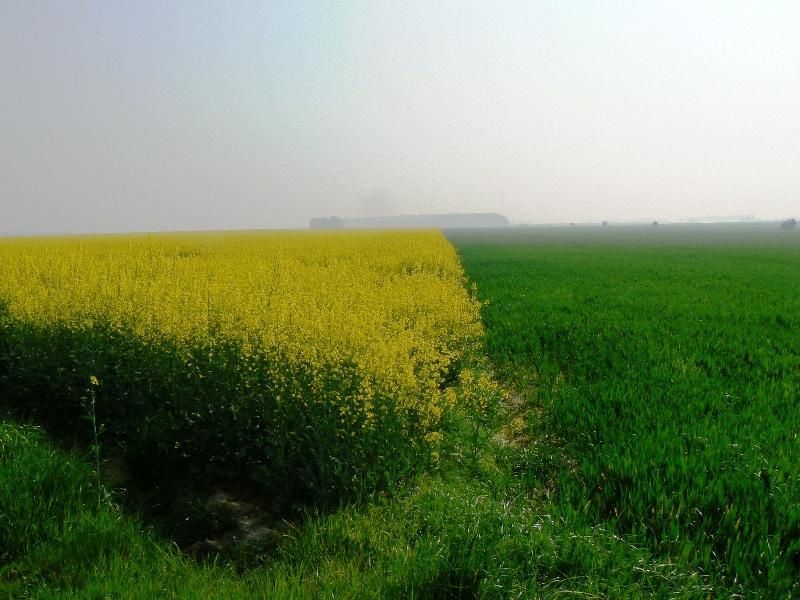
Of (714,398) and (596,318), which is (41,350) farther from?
(596,318)

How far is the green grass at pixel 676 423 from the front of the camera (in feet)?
10.6

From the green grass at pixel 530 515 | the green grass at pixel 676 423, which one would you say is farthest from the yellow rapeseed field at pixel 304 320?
the green grass at pixel 676 423

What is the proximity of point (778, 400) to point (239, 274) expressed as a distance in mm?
9499

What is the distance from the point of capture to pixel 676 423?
15.9ft

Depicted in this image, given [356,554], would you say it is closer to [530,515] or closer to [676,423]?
[530,515]

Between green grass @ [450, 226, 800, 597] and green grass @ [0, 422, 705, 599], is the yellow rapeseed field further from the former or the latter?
green grass @ [450, 226, 800, 597]

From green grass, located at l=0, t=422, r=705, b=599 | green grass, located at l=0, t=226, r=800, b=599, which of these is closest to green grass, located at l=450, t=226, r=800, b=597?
green grass, located at l=0, t=226, r=800, b=599

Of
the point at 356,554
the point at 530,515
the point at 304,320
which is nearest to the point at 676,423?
the point at 530,515

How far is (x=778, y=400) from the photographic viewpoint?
5418mm

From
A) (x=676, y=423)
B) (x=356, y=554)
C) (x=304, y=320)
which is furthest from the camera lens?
(x=304, y=320)

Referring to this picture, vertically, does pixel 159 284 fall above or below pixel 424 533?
above

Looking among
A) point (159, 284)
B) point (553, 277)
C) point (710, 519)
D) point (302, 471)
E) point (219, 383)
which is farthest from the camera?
point (553, 277)

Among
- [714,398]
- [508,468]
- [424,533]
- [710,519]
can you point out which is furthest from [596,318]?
[424,533]

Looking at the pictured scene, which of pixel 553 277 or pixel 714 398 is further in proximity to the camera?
pixel 553 277
